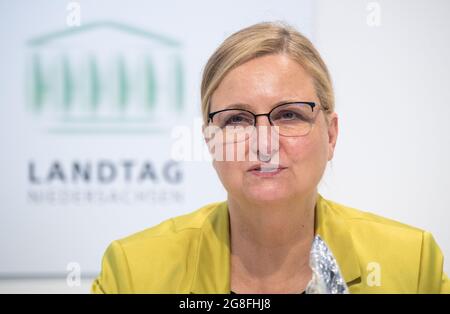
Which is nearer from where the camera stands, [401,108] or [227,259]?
[227,259]

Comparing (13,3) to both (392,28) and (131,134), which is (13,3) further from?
(392,28)

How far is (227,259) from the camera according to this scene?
137 cm

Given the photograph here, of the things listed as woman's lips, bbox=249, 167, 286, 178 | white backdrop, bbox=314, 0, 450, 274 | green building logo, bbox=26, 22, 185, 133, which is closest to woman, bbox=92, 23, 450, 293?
woman's lips, bbox=249, 167, 286, 178

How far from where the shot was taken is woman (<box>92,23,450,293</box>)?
1256mm

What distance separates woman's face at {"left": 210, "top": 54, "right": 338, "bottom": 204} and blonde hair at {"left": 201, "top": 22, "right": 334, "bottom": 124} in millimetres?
18

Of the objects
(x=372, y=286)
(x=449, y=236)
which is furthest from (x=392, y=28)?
(x=372, y=286)

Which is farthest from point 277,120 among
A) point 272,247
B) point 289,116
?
point 272,247

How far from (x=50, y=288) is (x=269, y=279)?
1061 mm

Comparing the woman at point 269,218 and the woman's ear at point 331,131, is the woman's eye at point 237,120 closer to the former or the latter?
the woman at point 269,218

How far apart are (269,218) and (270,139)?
24 cm

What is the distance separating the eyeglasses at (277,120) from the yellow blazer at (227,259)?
281 mm

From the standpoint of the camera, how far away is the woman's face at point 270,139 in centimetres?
124

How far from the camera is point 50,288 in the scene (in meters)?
2.02

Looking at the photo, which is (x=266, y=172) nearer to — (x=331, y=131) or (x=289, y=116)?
(x=289, y=116)
